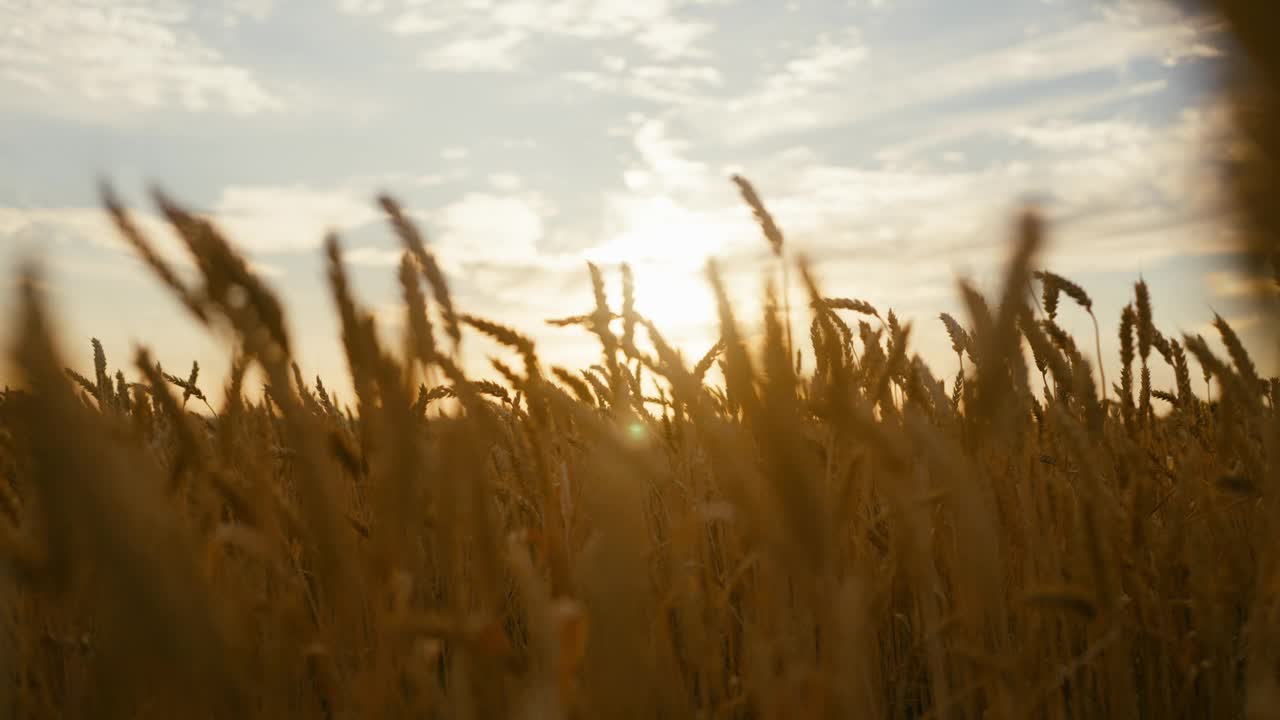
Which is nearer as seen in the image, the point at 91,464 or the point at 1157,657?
the point at 91,464

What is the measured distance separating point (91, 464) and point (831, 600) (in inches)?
25.2

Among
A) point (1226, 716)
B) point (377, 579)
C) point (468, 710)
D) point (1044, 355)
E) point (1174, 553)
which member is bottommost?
point (1226, 716)

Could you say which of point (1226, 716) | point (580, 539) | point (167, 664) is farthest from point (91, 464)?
point (1226, 716)

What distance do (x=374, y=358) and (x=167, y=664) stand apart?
27cm

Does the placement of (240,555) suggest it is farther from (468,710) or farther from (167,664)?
(167,664)

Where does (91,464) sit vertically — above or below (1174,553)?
above

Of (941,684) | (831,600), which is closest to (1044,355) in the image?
(941,684)

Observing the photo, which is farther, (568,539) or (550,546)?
(568,539)

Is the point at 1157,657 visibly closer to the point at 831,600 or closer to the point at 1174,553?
the point at 1174,553

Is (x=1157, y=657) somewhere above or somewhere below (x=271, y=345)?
below

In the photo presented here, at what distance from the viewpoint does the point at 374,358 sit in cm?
72

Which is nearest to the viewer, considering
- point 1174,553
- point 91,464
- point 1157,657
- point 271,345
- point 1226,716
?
point 91,464

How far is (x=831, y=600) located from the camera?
86 cm

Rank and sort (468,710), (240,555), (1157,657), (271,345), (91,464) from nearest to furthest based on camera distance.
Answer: (91,464) < (271,345) < (468,710) < (240,555) < (1157,657)
